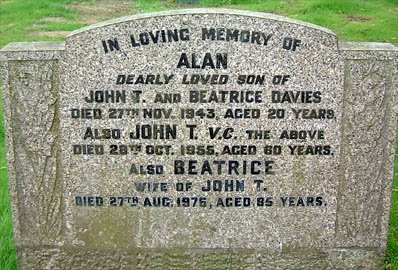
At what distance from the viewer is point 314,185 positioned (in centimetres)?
404

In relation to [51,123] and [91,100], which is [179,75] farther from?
[51,123]

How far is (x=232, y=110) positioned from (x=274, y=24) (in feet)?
1.90

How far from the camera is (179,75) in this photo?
12.6ft

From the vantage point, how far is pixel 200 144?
3.96m

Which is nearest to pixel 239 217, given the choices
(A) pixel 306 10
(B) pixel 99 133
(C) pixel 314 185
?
(C) pixel 314 185

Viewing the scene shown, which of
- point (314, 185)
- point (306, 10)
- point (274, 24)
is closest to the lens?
point (274, 24)

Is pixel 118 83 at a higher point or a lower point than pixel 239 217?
higher

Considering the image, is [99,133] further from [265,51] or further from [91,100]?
[265,51]

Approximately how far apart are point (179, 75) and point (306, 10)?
8323 mm

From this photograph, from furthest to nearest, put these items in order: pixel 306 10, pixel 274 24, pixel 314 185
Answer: pixel 306 10, pixel 314 185, pixel 274 24

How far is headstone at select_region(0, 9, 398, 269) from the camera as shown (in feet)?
12.5

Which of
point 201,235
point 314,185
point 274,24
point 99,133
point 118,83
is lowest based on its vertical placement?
point 201,235

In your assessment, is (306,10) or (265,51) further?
(306,10)

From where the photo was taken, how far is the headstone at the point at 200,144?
382 cm
